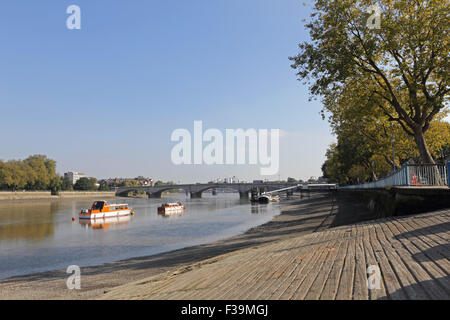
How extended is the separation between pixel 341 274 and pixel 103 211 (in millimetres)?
52298

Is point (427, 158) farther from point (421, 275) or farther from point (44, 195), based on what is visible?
point (44, 195)

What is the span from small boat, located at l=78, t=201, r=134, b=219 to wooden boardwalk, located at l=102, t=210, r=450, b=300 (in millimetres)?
44406

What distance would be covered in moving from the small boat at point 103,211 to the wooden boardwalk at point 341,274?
4441 cm

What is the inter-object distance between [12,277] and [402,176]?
24175 mm

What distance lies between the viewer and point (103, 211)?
54.1 metres

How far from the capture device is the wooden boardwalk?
5883 mm

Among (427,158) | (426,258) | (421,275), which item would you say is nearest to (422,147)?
(427,158)

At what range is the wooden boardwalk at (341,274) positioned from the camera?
5.88 meters

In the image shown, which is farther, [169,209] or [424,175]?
[169,209]

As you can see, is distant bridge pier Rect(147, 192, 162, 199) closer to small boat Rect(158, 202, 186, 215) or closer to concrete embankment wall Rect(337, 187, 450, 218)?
small boat Rect(158, 202, 186, 215)

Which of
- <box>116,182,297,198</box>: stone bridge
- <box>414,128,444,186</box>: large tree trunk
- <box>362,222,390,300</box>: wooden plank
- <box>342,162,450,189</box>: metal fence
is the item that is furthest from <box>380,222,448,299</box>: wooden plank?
<box>116,182,297,198</box>: stone bridge

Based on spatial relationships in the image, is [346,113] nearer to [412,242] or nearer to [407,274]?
[412,242]

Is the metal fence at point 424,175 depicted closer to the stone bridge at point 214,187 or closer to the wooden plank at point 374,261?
the wooden plank at point 374,261
